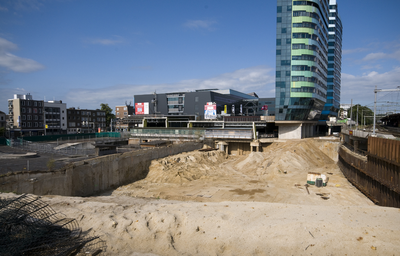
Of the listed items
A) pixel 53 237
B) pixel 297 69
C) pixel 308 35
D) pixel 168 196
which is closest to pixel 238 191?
pixel 168 196

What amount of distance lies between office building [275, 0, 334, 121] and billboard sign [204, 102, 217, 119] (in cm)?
2272

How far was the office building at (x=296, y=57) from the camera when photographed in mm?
60375

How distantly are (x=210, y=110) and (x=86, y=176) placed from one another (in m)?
58.2

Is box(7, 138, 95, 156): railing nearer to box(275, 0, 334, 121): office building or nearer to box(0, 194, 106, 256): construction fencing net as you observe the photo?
box(0, 194, 106, 256): construction fencing net

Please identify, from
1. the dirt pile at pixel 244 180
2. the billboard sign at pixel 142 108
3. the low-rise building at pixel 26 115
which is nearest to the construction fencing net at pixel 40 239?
the dirt pile at pixel 244 180

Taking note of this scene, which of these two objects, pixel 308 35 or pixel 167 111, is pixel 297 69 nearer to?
pixel 308 35

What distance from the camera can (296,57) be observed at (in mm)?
60781

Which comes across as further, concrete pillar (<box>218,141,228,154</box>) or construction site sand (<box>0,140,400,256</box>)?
concrete pillar (<box>218,141,228,154</box>)

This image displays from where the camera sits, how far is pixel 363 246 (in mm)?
8859

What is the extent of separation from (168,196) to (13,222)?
55.4ft

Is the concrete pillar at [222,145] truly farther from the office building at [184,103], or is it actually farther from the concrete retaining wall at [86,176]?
the office building at [184,103]

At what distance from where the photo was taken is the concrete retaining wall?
720 inches

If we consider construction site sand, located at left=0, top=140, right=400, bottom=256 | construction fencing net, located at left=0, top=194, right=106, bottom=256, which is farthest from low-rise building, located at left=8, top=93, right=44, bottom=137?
construction fencing net, located at left=0, top=194, right=106, bottom=256

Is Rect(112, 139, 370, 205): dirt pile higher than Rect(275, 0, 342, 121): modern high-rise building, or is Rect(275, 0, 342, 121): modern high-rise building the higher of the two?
Rect(275, 0, 342, 121): modern high-rise building
